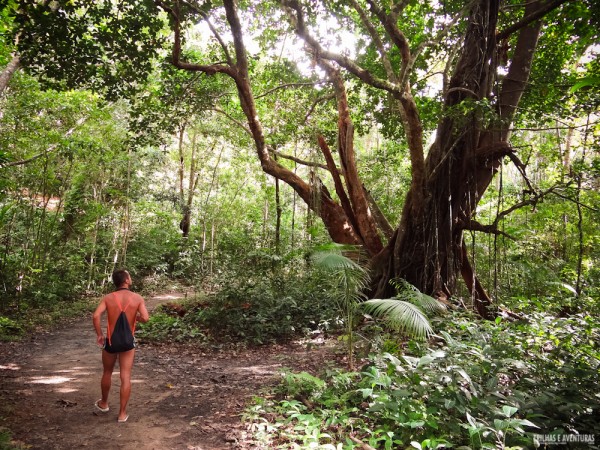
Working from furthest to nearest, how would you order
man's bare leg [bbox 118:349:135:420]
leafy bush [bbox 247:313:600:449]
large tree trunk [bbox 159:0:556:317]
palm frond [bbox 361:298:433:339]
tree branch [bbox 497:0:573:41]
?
large tree trunk [bbox 159:0:556:317]
tree branch [bbox 497:0:573:41]
palm frond [bbox 361:298:433:339]
man's bare leg [bbox 118:349:135:420]
leafy bush [bbox 247:313:600:449]

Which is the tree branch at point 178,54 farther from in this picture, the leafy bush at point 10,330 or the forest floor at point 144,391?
the leafy bush at point 10,330

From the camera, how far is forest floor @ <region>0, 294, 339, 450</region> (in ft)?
11.5

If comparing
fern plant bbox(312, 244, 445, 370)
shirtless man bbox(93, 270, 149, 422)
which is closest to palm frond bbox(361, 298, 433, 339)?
fern plant bbox(312, 244, 445, 370)

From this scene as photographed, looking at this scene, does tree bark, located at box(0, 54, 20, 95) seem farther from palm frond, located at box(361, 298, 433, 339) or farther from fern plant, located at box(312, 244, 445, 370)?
palm frond, located at box(361, 298, 433, 339)

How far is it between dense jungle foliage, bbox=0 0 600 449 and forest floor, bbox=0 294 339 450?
43 centimetres

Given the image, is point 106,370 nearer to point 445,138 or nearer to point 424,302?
point 424,302

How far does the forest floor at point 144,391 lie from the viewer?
350cm

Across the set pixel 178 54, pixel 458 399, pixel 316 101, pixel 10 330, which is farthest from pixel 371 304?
pixel 316 101

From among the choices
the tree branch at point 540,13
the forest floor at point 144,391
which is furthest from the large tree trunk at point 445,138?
the forest floor at point 144,391

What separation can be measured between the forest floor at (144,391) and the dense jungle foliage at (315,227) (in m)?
0.43

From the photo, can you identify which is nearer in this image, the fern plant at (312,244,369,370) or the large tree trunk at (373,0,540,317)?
the fern plant at (312,244,369,370)

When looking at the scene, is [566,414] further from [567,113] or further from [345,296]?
[567,113]

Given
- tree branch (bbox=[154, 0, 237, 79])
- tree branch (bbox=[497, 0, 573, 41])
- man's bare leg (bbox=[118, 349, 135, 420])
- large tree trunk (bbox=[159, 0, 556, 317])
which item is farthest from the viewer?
large tree trunk (bbox=[159, 0, 556, 317])

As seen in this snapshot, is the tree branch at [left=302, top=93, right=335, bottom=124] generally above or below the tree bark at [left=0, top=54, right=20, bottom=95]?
above
